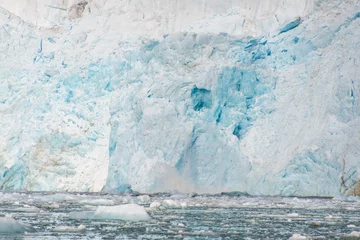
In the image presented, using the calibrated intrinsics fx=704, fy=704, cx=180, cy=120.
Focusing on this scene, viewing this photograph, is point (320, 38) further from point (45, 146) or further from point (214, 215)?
point (214, 215)

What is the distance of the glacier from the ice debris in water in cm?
1217

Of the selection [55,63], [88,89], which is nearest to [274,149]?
[88,89]

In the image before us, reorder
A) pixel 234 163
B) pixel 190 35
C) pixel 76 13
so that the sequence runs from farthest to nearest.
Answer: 1. pixel 76 13
2. pixel 190 35
3. pixel 234 163

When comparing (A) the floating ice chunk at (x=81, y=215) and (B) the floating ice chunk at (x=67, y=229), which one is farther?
(A) the floating ice chunk at (x=81, y=215)

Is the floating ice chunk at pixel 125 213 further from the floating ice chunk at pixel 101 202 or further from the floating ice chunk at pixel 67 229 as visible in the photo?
the floating ice chunk at pixel 101 202

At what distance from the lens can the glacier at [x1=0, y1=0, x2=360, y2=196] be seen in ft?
84.4

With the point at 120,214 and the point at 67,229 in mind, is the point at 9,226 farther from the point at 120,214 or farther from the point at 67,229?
the point at 120,214

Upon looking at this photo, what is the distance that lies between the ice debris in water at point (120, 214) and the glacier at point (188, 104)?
479 inches

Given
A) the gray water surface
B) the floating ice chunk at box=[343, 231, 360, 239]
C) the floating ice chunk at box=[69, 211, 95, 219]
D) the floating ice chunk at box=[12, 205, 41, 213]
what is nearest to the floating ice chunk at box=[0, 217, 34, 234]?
the gray water surface

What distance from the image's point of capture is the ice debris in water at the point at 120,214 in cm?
1270

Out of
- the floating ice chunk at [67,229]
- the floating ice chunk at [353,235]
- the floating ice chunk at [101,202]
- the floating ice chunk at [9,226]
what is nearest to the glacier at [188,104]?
the floating ice chunk at [101,202]

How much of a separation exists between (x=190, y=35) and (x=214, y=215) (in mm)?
14188

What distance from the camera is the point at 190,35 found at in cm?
2759

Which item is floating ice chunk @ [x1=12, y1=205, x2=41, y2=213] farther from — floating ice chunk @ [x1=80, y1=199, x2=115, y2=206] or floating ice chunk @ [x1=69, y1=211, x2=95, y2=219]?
floating ice chunk @ [x1=80, y1=199, x2=115, y2=206]
